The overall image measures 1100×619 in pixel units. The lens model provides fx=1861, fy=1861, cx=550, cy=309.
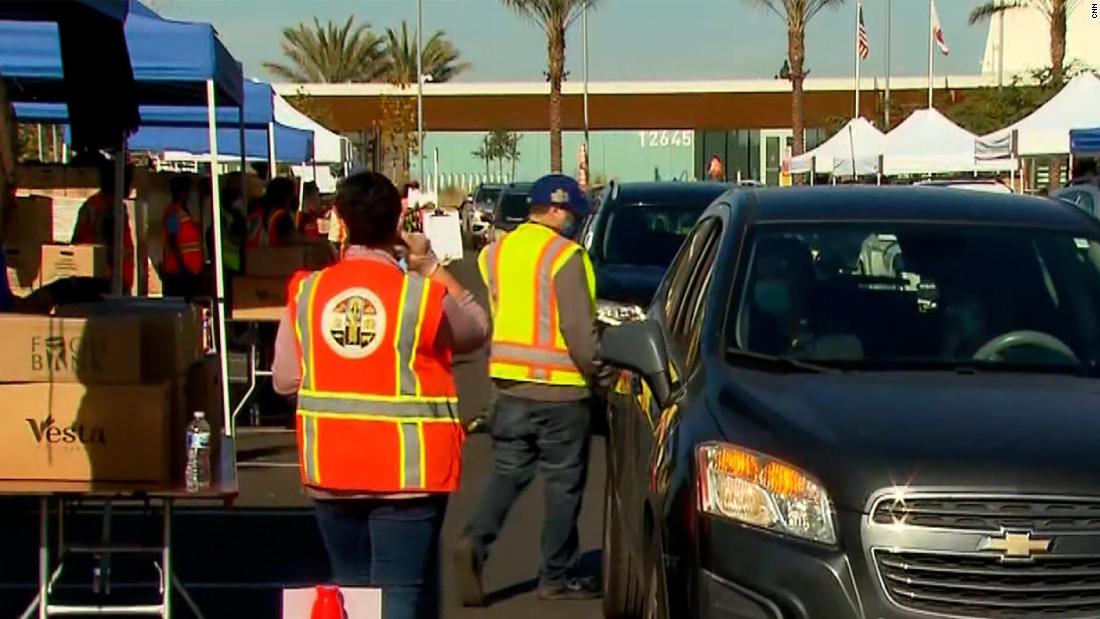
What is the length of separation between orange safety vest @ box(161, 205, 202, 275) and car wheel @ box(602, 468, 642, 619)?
7.51 metres

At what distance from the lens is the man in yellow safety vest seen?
8.15 m

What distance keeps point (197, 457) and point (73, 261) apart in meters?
7.52

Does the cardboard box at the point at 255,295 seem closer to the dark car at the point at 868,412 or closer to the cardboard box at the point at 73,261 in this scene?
the cardboard box at the point at 73,261

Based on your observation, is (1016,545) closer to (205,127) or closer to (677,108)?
(205,127)

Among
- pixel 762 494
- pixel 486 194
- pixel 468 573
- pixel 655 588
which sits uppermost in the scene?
pixel 486 194

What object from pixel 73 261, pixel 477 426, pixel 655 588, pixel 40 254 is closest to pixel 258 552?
pixel 477 426

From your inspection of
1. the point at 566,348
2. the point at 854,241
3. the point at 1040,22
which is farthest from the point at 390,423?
the point at 1040,22

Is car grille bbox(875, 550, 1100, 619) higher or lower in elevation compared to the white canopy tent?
lower

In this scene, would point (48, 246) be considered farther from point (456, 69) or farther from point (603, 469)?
point (456, 69)

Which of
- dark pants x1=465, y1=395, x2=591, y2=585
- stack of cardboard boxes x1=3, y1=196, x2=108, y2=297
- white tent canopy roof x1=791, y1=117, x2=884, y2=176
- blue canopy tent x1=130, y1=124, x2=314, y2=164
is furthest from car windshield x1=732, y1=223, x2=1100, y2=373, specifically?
white tent canopy roof x1=791, y1=117, x2=884, y2=176

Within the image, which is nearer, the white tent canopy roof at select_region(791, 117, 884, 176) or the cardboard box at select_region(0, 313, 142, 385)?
the cardboard box at select_region(0, 313, 142, 385)

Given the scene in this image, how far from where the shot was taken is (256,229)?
52.0ft

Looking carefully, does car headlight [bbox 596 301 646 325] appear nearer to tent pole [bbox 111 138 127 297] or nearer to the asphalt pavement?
the asphalt pavement

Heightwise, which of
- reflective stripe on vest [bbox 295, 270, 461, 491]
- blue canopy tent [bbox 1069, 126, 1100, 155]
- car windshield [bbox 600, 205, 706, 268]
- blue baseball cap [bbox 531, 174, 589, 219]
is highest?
blue canopy tent [bbox 1069, 126, 1100, 155]
